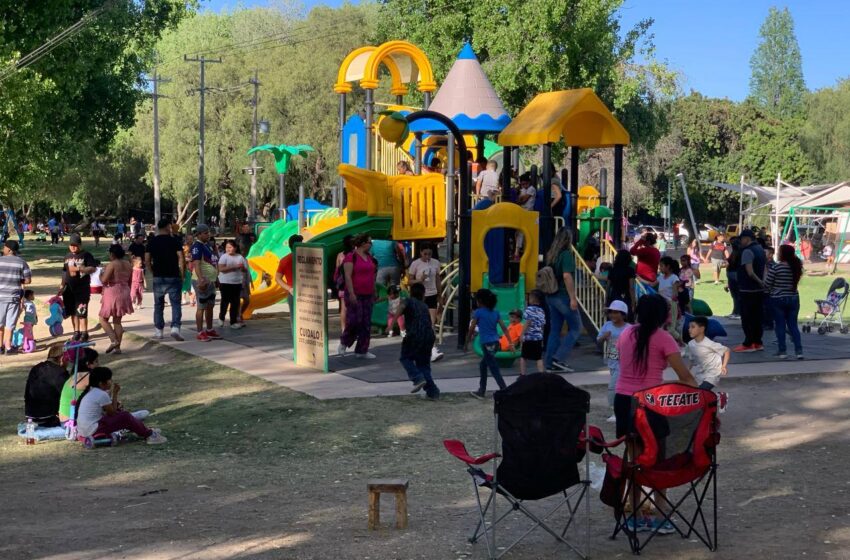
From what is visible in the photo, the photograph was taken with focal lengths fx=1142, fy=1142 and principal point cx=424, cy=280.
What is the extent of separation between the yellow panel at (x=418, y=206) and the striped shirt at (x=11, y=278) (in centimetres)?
554

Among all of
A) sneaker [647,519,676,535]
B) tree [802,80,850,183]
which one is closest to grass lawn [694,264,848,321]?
sneaker [647,519,676,535]

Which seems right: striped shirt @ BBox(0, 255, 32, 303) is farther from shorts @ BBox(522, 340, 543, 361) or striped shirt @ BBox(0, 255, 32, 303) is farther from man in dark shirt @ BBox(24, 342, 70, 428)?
shorts @ BBox(522, 340, 543, 361)

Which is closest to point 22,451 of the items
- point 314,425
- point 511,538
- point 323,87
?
point 314,425

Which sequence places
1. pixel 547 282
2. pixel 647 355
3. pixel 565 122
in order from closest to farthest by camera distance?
1. pixel 647 355
2. pixel 547 282
3. pixel 565 122

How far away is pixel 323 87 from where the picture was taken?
55.0m

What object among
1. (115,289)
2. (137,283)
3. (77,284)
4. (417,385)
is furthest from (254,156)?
(417,385)

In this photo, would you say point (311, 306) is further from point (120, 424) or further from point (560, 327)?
point (120, 424)

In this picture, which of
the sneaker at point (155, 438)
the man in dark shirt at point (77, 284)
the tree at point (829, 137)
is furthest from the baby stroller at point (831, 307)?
the tree at point (829, 137)

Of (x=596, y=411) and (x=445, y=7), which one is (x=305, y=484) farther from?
(x=445, y=7)

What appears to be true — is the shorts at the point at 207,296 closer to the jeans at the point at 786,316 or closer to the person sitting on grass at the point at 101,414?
the person sitting on grass at the point at 101,414

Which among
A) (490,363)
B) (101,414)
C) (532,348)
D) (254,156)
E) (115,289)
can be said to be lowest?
(101,414)

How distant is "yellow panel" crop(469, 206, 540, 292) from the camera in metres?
16.2

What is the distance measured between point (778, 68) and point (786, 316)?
83.1m

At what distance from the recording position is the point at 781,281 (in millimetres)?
15172
